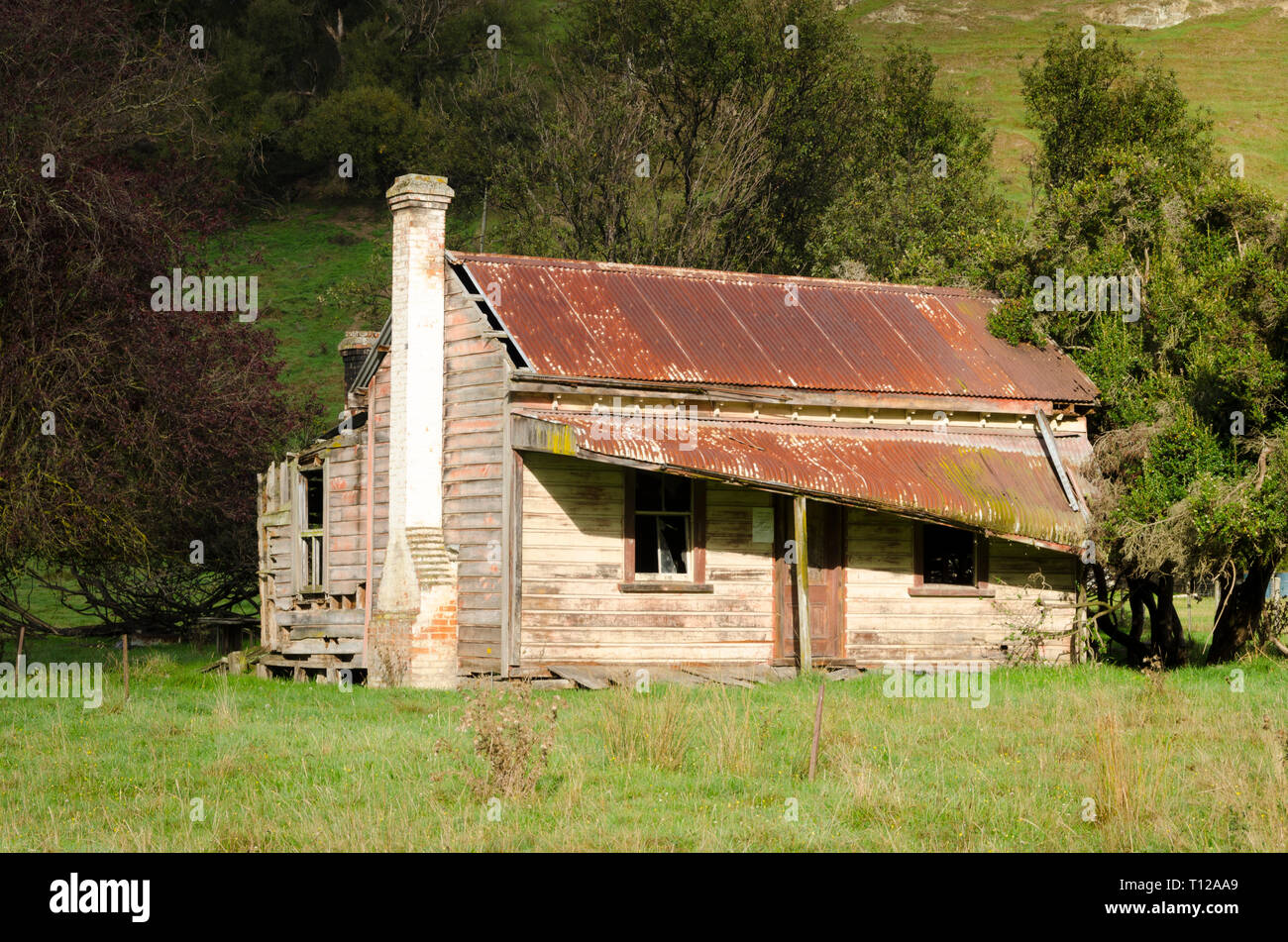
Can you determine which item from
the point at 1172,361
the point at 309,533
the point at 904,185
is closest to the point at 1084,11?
the point at 904,185

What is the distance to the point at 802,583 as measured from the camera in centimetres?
1800

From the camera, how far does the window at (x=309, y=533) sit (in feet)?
69.6

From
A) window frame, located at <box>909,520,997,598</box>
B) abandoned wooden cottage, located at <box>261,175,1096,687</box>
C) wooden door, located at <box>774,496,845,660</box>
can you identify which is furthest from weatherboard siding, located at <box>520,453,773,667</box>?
window frame, located at <box>909,520,997,598</box>

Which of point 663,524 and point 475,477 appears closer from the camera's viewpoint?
point 475,477

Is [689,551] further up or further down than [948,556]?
further up

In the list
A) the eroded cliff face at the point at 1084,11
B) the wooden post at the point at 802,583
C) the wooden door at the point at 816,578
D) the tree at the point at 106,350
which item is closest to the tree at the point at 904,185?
the wooden door at the point at 816,578

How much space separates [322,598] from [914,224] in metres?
23.7

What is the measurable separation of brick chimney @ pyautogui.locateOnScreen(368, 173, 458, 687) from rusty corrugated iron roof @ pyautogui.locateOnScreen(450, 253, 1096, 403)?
841 mm

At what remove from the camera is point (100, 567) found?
24625mm

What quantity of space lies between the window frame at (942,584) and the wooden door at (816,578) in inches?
43.5

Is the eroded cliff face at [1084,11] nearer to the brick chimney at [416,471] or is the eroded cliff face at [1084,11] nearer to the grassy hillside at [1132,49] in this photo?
the grassy hillside at [1132,49]

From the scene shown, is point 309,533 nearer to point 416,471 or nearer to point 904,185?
point 416,471

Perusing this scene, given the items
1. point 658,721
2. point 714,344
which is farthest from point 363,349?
point 658,721

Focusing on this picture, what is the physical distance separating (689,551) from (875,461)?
2767 mm
